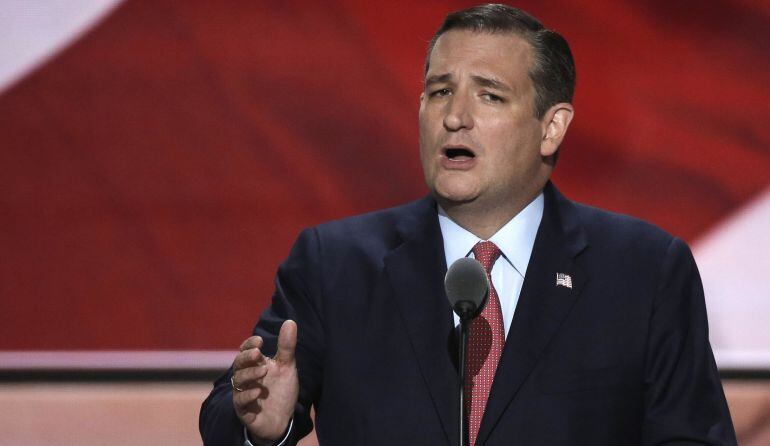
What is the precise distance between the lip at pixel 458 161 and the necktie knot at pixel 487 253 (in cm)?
14

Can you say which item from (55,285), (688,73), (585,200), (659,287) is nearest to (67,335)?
(55,285)

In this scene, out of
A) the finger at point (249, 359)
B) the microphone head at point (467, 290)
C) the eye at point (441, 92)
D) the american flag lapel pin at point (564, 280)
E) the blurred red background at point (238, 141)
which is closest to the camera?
the microphone head at point (467, 290)

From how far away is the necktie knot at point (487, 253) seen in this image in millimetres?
1802

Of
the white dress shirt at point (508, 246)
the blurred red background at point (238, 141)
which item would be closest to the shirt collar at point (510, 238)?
the white dress shirt at point (508, 246)

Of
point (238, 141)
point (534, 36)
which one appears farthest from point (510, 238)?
point (238, 141)

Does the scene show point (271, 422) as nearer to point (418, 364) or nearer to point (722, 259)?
point (418, 364)

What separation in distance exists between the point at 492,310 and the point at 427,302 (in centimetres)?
11

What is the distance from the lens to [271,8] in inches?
102

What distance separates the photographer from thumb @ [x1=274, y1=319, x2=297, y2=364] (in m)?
1.51

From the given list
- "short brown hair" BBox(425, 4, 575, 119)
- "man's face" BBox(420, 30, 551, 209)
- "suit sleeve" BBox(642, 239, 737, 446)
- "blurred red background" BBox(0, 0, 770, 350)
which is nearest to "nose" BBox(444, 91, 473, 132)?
"man's face" BBox(420, 30, 551, 209)

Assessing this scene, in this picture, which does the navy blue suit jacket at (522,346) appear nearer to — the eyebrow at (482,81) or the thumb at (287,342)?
the thumb at (287,342)

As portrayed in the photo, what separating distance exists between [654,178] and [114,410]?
1.48m

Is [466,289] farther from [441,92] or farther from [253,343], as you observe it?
[441,92]

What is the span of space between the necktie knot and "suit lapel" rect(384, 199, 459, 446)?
63 millimetres
